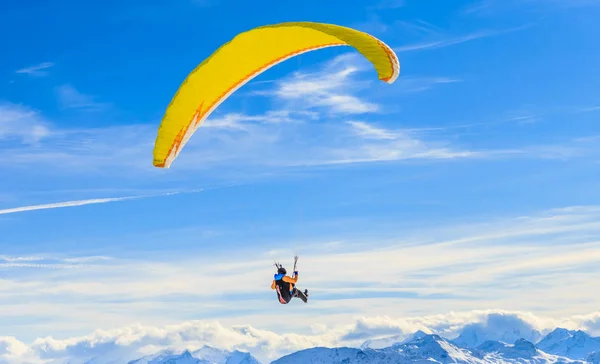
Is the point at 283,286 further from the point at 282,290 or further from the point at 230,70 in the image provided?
the point at 230,70

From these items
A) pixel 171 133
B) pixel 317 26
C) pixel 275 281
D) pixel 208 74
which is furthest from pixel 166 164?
pixel 317 26

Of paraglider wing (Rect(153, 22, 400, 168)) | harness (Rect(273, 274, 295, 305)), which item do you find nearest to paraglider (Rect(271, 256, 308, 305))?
harness (Rect(273, 274, 295, 305))

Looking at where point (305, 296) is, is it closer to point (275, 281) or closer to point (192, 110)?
point (275, 281)

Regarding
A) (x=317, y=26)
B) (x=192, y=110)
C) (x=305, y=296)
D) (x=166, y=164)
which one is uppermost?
(x=317, y=26)

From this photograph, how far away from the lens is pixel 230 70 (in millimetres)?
33406

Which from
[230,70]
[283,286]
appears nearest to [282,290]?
[283,286]

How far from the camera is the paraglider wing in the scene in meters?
31.2

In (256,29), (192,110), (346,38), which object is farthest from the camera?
(192,110)

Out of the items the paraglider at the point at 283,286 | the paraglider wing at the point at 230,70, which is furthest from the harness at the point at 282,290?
the paraglider wing at the point at 230,70

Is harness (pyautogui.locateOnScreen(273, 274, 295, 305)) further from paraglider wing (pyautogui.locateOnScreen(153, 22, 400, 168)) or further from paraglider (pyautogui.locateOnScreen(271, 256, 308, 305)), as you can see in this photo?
paraglider wing (pyautogui.locateOnScreen(153, 22, 400, 168))

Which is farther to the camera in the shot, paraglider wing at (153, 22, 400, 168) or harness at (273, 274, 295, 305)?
harness at (273, 274, 295, 305)

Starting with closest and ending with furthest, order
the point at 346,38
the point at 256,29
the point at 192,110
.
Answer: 1. the point at 346,38
2. the point at 256,29
3. the point at 192,110

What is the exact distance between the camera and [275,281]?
34.0m

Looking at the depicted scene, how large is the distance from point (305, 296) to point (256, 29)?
39.7 feet
